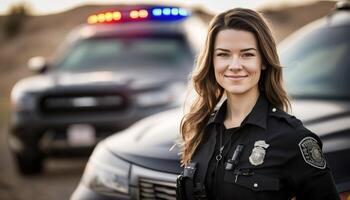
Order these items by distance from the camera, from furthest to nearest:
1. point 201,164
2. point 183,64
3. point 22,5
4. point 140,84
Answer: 1. point 22,5
2. point 183,64
3. point 140,84
4. point 201,164

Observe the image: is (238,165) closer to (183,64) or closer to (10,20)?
(183,64)

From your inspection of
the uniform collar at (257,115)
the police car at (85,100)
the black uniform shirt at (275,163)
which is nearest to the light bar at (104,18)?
the police car at (85,100)

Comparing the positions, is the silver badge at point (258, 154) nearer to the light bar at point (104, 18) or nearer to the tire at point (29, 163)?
the light bar at point (104, 18)

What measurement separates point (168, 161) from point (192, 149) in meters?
0.56

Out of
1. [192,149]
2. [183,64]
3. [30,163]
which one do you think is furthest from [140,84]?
[192,149]

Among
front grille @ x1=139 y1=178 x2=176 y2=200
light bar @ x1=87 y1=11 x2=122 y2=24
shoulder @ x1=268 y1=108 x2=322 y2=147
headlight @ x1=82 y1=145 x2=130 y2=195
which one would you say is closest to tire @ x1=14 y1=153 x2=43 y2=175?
light bar @ x1=87 y1=11 x2=122 y2=24

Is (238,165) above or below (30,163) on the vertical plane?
above

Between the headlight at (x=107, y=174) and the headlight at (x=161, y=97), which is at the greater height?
→ the headlight at (x=107, y=174)

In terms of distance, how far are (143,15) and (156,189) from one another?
2151 millimetres

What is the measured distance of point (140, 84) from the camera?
285 inches

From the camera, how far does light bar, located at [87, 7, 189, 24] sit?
14.7ft

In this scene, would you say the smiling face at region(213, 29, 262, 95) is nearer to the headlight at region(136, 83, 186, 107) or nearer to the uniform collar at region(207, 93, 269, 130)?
the uniform collar at region(207, 93, 269, 130)

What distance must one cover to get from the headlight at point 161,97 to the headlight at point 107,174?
10.7ft

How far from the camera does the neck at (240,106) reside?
268 centimetres
